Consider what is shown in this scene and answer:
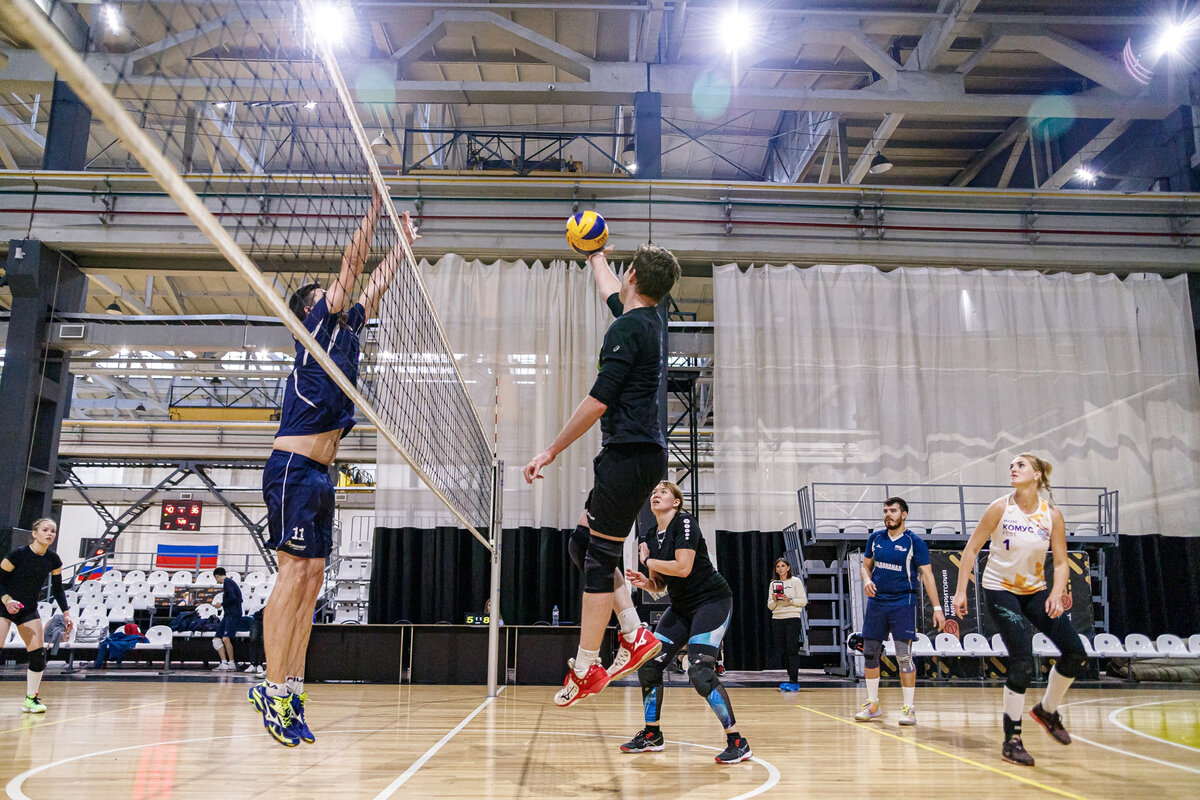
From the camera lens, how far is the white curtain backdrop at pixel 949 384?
13.7 meters

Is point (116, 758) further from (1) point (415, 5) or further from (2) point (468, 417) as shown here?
(1) point (415, 5)

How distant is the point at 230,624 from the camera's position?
1410 cm

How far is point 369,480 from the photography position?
2745cm

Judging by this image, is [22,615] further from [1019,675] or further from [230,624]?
[1019,675]

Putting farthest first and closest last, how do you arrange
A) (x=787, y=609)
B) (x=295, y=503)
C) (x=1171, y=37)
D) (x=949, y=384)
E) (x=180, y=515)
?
1. (x=180, y=515)
2. (x=949, y=384)
3. (x=1171, y=37)
4. (x=787, y=609)
5. (x=295, y=503)

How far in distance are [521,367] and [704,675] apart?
946 centimetres

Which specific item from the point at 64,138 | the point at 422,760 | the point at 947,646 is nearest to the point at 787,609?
the point at 947,646

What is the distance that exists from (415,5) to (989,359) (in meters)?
11.2

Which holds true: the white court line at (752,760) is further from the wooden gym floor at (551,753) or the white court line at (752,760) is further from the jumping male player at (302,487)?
the jumping male player at (302,487)

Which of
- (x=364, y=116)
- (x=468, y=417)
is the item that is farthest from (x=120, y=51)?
(x=468, y=417)

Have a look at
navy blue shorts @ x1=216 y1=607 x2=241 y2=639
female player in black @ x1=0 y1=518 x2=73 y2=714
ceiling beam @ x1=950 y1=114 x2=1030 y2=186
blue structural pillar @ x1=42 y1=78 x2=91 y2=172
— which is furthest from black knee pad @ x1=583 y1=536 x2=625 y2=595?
blue structural pillar @ x1=42 y1=78 x2=91 y2=172

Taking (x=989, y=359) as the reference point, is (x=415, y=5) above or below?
above

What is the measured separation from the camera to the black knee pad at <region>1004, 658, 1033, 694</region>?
498 centimetres

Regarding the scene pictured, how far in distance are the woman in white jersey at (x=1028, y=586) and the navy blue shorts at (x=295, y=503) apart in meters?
4.10
